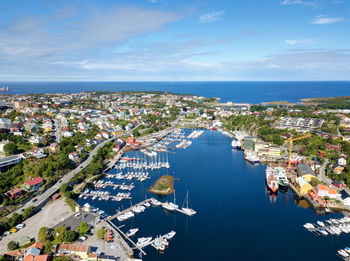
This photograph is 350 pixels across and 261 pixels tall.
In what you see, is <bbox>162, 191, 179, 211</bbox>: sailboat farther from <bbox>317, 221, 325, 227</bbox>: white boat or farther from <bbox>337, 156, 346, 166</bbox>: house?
<bbox>337, 156, 346, 166</bbox>: house

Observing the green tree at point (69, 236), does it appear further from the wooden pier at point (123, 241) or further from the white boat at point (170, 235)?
the white boat at point (170, 235)

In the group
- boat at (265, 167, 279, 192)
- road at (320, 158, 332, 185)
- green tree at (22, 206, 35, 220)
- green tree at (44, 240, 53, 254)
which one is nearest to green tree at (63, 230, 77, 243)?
green tree at (44, 240, 53, 254)

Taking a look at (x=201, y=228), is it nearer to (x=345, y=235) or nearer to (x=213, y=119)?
(x=345, y=235)

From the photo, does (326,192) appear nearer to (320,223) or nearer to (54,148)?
(320,223)

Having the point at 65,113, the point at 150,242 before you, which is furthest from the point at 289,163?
the point at 65,113

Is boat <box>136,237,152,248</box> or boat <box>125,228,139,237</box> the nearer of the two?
boat <box>136,237,152,248</box>

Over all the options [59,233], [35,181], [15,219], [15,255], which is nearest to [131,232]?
[59,233]

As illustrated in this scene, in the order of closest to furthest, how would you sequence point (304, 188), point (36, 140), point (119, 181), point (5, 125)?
point (304, 188)
point (119, 181)
point (36, 140)
point (5, 125)
